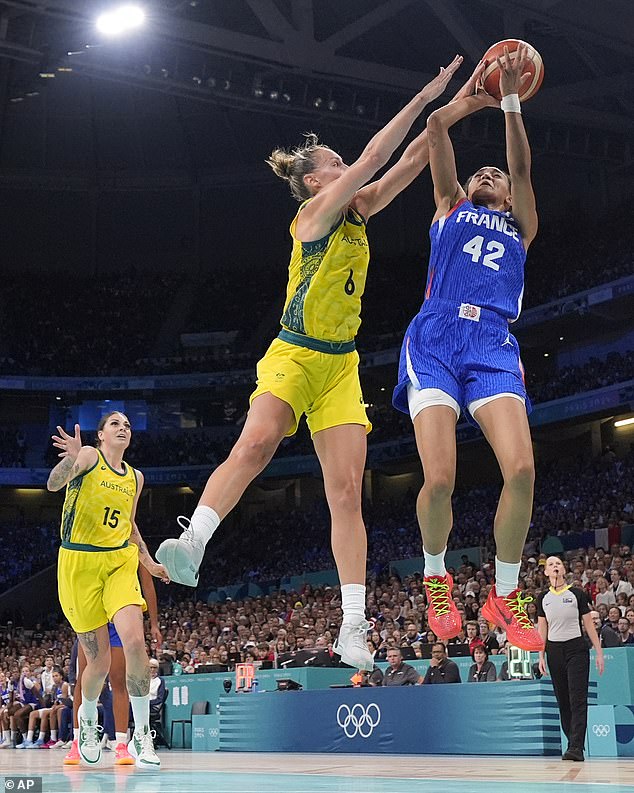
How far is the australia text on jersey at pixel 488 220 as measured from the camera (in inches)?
259

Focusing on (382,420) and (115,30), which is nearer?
(115,30)

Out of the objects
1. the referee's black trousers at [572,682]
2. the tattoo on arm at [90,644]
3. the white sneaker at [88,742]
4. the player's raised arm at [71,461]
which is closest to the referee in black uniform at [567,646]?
the referee's black trousers at [572,682]

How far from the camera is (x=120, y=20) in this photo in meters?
24.8

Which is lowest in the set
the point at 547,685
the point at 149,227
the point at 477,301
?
the point at 547,685

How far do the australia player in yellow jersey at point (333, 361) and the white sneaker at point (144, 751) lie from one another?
3781 millimetres

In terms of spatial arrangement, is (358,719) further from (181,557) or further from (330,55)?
(330,55)

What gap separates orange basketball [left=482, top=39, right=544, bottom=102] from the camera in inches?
257

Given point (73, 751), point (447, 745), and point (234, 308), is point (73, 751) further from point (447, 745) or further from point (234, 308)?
point (234, 308)

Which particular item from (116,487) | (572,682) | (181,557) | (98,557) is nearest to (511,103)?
(181,557)

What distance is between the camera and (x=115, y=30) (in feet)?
82.6

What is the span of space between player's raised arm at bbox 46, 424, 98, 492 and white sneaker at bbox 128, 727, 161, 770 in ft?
8.06

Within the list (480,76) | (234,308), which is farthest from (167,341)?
(480,76)

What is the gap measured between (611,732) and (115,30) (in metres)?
20.3

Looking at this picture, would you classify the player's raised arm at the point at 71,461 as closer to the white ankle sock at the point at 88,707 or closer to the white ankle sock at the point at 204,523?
the white ankle sock at the point at 88,707
